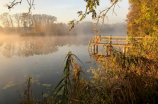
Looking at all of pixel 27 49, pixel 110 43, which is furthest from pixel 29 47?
pixel 110 43

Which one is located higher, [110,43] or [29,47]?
[110,43]

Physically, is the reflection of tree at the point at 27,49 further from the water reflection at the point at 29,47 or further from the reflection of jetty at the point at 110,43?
the reflection of jetty at the point at 110,43

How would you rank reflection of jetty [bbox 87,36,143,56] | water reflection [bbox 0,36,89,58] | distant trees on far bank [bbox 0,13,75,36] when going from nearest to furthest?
reflection of jetty [bbox 87,36,143,56] < water reflection [bbox 0,36,89,58] < distant trees on far bank [bbox 0,13,75,36]

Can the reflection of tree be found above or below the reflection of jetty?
below

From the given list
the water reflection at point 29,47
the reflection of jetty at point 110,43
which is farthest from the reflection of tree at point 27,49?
the reflection of jetty at point 110,43

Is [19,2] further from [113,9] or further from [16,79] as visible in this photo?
[16,79]

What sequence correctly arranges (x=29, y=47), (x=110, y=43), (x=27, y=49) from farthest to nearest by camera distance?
(x=29, y=47), (x=27, y=49), (x=110, y=43)

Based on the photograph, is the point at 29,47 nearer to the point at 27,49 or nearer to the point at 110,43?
the point at 27,49

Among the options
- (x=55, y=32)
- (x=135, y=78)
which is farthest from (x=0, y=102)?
(x=55, y=32)

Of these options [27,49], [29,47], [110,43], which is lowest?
[27,49]

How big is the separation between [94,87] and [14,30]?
84496mm

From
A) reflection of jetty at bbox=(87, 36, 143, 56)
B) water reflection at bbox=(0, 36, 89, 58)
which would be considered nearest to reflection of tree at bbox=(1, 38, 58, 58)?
water reflection at bbox=(0, 36, 89, 58)

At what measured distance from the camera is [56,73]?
11.0 metres

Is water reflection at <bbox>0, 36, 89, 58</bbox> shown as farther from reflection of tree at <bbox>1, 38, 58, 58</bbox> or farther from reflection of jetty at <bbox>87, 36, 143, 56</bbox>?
reflection of jetty at <bbox>87, 36, 143, 56</bbox>
